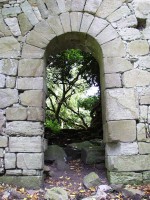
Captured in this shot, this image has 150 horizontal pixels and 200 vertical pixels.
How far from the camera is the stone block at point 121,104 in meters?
4.35

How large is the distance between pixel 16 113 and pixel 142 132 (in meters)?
2.27

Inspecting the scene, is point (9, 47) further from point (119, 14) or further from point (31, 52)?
point (119, 14)

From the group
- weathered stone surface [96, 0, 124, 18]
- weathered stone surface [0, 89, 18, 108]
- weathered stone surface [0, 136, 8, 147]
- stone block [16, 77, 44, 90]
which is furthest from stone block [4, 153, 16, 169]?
weathered stone surface [96, 0, 124, 18]

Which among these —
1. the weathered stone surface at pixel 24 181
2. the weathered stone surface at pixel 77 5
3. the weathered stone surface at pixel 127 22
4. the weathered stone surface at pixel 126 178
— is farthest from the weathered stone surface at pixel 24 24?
the weathered stone surface at pixel 126 178

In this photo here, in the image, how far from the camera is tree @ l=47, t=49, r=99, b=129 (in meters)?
8.96

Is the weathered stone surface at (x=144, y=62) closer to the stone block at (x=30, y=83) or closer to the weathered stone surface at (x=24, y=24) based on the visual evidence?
the stone block at (x=30, y=83)

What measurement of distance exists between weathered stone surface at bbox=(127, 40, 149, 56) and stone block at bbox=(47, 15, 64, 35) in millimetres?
1352

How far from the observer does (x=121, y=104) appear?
439 centimetres

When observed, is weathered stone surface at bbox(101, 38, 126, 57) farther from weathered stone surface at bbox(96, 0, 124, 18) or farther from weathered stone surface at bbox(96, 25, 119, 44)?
weathered stone surface at bbox(96, 0, 124, 18)

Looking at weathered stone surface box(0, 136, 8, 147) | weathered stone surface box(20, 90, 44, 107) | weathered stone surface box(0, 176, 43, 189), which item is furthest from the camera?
weathered stone surface box(20, 90, 44, 107)

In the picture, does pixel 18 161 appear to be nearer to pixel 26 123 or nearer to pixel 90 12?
pixel 26 123

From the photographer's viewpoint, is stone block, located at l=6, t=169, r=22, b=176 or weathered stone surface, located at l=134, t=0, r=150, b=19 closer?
stone block, located at l=6, t=169, r=22, b=176

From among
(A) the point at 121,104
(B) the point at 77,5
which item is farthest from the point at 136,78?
(B) the point at 77,5

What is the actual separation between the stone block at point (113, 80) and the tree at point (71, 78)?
12.5ft
